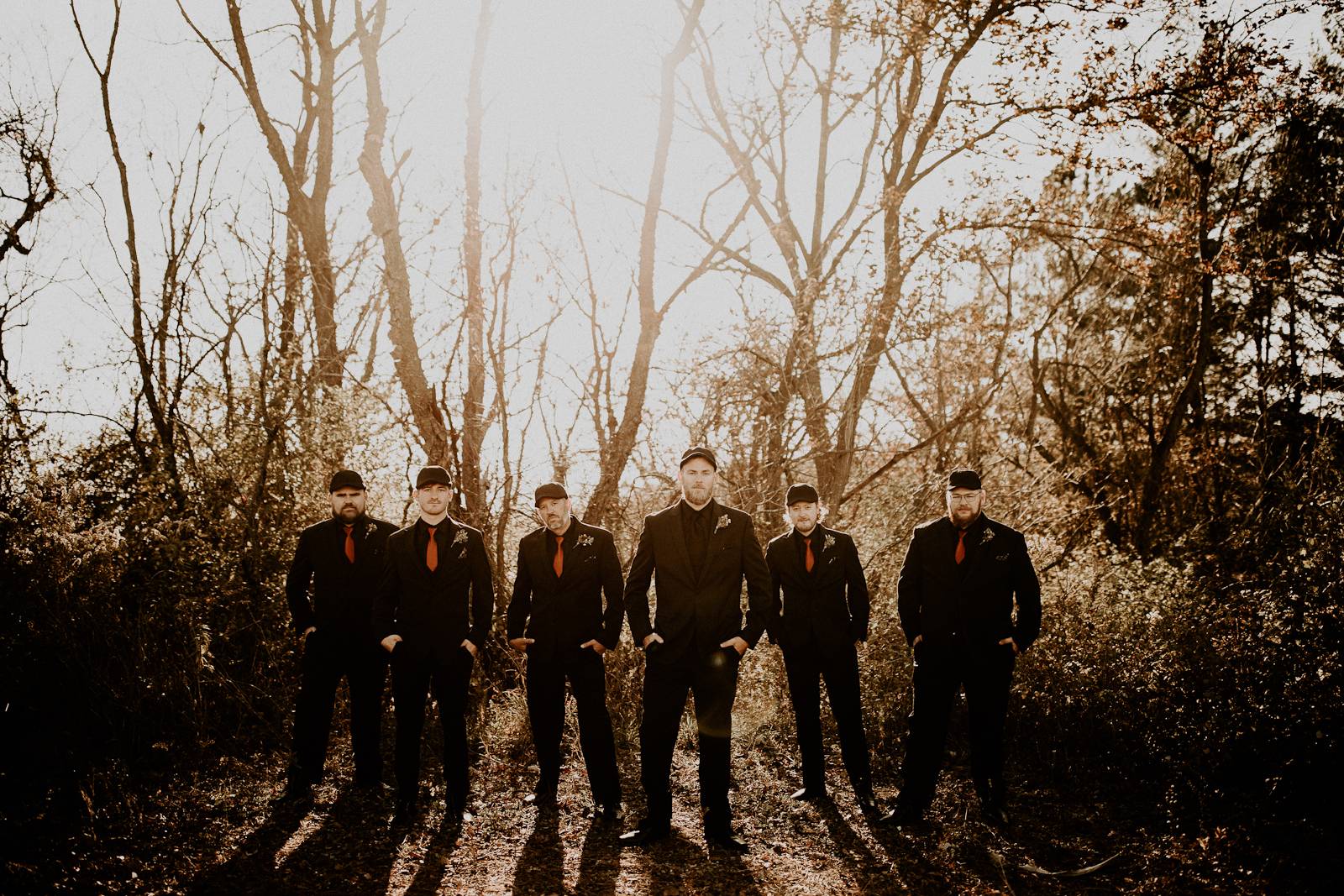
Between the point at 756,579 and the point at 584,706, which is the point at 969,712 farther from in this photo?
the point at 584,706

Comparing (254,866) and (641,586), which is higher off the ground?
(641,586)

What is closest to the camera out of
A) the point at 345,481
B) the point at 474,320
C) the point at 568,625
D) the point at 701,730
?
the point at 701,730

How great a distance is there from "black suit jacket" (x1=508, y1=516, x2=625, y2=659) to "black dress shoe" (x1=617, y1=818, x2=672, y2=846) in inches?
38.3

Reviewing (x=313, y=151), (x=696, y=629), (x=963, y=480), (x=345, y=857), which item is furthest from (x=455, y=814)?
(x=313, y=151)

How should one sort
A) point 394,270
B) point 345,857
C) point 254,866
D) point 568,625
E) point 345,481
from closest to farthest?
point 254,866 → point 345,857 → point 568,625 → point 345,481 → point 394,270

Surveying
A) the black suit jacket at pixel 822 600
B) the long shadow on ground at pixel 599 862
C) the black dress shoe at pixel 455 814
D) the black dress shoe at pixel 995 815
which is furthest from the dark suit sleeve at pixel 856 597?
the black dress shoe at pixel 455 814

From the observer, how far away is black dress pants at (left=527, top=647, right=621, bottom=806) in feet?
16.6

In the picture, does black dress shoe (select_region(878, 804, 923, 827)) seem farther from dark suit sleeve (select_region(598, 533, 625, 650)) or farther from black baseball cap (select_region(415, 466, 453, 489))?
black baseball cap (select_region(415, 466, 453, 489))

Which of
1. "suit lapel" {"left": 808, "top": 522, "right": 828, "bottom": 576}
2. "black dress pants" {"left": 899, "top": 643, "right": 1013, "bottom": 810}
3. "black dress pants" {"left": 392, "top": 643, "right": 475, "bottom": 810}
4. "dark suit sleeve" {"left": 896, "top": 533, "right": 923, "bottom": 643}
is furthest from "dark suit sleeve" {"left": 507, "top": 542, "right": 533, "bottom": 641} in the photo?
"black dress pants" {"left": 899, "top": 643, "right": 1013, "bottom": 810}

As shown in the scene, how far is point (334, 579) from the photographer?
541 centimetres

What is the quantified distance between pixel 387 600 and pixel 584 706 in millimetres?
1249

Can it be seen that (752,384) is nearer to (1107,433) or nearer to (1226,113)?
(1226,113)

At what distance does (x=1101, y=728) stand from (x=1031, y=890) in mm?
2031

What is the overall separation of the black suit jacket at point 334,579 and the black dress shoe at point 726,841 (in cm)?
232
